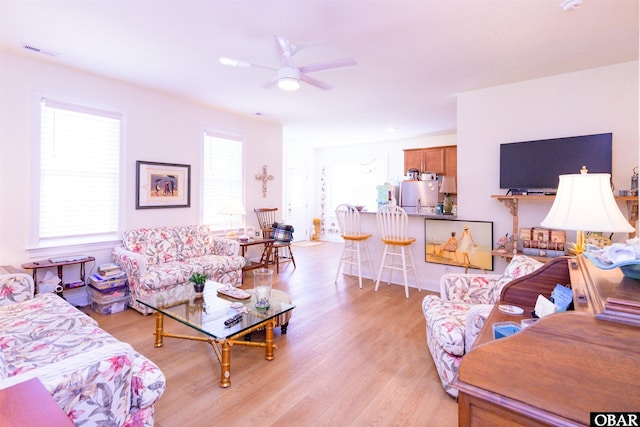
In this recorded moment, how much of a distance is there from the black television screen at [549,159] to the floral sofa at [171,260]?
139 inches

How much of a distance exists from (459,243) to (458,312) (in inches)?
81.9

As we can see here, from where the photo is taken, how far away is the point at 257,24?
2498mm

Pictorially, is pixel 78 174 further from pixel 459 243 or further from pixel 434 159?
pixel 434 159

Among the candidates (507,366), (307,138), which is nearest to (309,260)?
(307,138)

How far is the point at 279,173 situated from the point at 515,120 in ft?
12.7

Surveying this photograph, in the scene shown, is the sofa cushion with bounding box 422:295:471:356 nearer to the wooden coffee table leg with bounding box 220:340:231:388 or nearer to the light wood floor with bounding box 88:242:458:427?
the light wood floor with bounding box 88:242:458:427

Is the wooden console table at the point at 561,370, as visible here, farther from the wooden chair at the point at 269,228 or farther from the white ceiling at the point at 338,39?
the wooden chair at the point at 269,228

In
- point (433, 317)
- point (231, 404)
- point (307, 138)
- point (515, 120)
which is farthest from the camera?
point (307, 138)

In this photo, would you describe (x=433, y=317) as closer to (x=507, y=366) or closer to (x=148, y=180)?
(x=507, y=366)

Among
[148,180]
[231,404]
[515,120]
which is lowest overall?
[231,404]

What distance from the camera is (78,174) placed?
358cm

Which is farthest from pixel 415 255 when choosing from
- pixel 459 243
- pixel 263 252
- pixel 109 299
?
pixel 109 299

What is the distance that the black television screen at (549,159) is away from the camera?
317 cm

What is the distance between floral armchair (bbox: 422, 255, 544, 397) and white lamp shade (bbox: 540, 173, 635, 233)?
0.57 m
